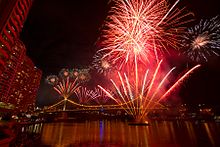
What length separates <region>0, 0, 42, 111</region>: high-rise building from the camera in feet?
103

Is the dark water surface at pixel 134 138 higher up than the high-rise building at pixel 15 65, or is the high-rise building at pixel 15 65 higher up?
the high-rise building at pixel 15 65

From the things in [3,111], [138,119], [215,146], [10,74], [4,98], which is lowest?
[215,146]

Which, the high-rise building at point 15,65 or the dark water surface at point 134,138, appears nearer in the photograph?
the dark water surface at point 134,138

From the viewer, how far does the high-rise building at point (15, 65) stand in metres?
31.2

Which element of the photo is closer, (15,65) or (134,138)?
(134,138)

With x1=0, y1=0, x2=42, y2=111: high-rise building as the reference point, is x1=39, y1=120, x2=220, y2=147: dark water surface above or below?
below

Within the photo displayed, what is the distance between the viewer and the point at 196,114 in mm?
115312

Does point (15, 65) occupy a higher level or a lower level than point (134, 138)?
higher

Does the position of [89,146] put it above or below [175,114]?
below

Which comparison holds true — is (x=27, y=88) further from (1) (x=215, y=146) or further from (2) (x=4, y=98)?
(1) (x=215, y=146)

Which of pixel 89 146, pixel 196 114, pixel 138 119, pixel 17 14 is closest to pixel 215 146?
pixel 89 146

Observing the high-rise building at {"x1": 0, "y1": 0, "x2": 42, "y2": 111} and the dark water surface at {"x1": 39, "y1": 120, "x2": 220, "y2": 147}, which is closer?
the dark water surface at {"x1": 39, "y1": 120, "x2": 220, "y2": 147}

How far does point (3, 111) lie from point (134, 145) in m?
72.5

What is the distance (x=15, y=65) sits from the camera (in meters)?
88.8
